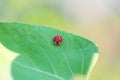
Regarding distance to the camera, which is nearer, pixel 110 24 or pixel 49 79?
pixel 49 79

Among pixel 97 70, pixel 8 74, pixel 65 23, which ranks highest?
pixel 8 74

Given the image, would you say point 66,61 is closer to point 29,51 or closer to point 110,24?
point 29,51

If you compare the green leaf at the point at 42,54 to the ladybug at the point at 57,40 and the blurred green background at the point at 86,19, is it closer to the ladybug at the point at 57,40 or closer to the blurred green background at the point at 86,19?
the ladybug at the point at 57,40

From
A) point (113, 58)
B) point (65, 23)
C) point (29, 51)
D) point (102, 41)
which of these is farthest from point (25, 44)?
point (102, 41)

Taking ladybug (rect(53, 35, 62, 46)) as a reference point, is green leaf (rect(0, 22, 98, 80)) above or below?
below

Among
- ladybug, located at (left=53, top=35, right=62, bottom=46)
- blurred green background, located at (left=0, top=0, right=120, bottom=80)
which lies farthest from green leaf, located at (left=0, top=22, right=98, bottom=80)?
blurred green background, located at (left=0, top=0, right=120, bottom=80)

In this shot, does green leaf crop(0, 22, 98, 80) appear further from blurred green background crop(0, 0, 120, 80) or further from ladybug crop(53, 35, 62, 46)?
blurred green background crop(0, 0, 120, 80)

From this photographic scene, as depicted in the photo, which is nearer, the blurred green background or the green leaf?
the green leaf

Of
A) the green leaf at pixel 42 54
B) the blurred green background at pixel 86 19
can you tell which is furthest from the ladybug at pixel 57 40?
the blurred green background at pixel 86 19
